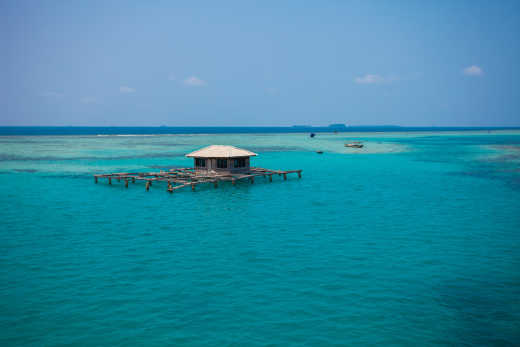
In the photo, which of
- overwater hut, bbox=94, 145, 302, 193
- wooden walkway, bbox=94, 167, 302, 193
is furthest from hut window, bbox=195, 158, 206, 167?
wooden walkway, bbox=94, 167, 302, 193

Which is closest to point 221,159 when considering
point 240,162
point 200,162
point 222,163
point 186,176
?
point 222,163

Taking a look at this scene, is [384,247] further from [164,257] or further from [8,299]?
[8,299]

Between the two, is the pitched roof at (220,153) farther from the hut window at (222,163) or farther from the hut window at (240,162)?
the hut window at (222,163)

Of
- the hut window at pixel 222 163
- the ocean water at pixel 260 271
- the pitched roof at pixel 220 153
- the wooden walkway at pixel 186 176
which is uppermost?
the pitched roof at pixel 220 153

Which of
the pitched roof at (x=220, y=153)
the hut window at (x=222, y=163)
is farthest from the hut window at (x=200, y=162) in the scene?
the hut window at (x=222, y=163)

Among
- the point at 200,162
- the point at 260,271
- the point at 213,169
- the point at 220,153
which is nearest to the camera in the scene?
the point at 260,271

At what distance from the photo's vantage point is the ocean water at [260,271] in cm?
1259

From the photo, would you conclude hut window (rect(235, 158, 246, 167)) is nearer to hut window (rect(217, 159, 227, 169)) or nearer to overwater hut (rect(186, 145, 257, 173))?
overwater hut (rect(186, 145, 257, 173))

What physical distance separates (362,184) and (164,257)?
27.5 metres

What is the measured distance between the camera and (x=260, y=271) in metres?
17.2

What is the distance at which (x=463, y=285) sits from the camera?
1573cm

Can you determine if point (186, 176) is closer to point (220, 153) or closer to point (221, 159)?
point (221, 159)

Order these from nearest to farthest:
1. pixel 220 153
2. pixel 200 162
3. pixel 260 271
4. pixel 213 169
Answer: pixel 260 271 → pixel 220 153 → pixel 213 169 → pixel 200 162

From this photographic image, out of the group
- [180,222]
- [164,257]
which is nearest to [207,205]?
[180,222]
